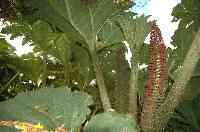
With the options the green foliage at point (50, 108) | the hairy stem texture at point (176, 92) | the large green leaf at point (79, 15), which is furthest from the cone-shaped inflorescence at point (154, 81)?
the large green leaf at point (79, 15)

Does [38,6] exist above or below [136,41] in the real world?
above

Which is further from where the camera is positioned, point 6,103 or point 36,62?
point 36,62

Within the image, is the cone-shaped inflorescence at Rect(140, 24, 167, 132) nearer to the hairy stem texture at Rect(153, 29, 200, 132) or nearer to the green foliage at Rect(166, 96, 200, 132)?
the hairy stem texture at Rect(153, 29, 200, 132)

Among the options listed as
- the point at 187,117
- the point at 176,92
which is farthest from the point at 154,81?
the point at 187,117

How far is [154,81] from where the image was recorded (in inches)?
39.9

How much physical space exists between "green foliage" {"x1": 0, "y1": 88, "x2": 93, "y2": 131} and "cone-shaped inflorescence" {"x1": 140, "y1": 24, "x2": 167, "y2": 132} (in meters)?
0.13

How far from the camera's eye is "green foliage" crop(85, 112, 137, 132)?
0.93 m

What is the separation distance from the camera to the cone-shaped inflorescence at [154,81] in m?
1.01

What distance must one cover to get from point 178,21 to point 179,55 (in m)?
0.29

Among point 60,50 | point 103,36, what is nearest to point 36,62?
point 60,50

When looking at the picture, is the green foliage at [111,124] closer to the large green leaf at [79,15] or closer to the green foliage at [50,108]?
the green foliage at [50,108]

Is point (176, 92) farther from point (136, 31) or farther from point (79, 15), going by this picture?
point (79, 15)

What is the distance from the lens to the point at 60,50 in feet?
4.57

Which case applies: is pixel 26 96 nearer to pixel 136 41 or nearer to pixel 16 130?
pixel 16 130
